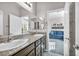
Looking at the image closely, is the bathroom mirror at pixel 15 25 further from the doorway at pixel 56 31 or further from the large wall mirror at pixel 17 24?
the doorway at pixel 56 31

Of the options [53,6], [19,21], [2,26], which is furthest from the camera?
[53,6]

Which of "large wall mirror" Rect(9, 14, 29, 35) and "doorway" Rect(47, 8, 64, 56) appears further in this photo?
"doorway" Rect(47, 8, 64, 56)

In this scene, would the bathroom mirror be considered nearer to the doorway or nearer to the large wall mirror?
the large wall mirror

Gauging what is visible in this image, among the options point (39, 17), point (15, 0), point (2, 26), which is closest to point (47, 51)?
point (39, 17)

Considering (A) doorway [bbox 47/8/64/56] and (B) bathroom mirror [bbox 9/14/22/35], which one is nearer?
(B) bathroom mirror [bbox 9/14/22/35]

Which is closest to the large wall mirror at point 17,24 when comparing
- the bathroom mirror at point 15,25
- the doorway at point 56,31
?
the bathroom mirror at point 15,25

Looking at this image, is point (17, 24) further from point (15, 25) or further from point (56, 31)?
point (56, 31)

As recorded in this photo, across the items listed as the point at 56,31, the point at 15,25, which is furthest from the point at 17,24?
the point at 56,31

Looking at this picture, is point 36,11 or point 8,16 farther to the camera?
point 36,11

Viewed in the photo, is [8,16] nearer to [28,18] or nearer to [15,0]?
[15,0]

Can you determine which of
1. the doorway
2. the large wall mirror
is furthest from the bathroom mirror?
the doorway

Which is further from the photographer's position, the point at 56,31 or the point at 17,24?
the point at 56,31

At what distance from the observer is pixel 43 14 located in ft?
8.24

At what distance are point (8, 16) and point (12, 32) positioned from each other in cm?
35
